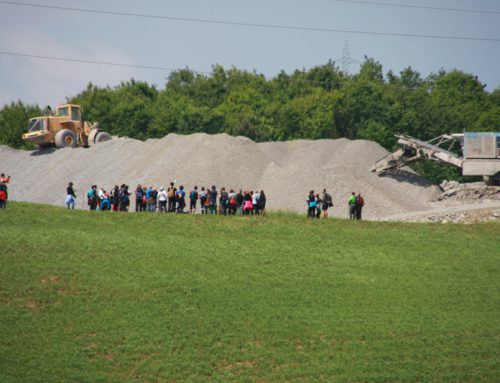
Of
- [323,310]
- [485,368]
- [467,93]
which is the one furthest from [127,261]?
[467,93]

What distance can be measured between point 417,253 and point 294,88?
3663 inches

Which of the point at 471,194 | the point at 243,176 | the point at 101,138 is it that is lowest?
the point at 471,194

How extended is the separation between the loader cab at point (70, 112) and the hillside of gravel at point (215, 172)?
124 inches

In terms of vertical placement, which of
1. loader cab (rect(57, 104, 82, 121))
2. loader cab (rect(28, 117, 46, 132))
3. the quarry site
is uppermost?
loader cab (rect(57, 104, 82, 121))

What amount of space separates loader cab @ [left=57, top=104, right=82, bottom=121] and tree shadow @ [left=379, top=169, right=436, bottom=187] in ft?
86.1

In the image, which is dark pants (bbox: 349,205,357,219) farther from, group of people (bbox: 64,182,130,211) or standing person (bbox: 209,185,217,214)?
group of people (bbox: 64,182,130,211)

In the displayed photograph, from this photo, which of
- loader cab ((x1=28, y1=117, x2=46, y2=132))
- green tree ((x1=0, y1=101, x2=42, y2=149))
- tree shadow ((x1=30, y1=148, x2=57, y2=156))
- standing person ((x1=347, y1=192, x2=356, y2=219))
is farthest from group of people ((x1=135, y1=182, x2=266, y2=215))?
green tree ((x1=0, y1=101, x2=42, y2=149))

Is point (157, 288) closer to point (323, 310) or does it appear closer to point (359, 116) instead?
point (323, 310)

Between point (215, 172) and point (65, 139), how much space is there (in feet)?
63.2

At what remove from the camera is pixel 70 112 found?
2837 inches

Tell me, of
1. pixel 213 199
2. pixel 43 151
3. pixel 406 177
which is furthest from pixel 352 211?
pixel 43 151

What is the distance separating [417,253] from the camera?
129 feet

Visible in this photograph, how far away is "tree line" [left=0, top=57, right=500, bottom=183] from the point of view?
100m

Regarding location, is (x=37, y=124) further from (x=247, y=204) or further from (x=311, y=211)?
(x=311, y=211)
